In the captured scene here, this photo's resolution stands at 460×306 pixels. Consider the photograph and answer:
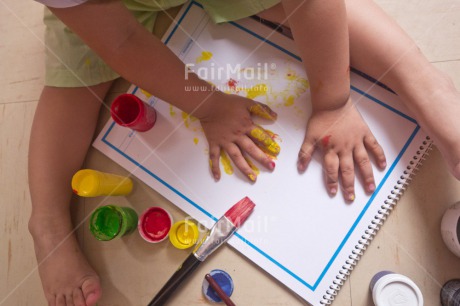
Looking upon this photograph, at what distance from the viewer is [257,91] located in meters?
0.72

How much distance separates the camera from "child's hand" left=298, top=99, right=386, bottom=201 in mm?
649

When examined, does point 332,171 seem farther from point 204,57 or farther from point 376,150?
point 204,57

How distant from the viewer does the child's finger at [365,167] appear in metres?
0.64

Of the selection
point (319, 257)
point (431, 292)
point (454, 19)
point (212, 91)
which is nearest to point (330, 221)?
point (319, 257)

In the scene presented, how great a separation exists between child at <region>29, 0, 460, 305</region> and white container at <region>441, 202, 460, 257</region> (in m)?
0.06

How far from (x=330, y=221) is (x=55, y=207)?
491 mm

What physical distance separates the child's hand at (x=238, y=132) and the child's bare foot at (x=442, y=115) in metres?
0.24

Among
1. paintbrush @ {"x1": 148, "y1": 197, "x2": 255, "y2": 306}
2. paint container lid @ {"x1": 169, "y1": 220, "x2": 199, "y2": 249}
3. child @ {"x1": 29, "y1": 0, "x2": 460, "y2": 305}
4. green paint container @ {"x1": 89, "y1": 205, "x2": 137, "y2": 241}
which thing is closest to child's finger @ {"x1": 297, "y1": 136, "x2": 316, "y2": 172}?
child @ {"x1": 29, "y1": 0, "x2": 460, "y2": 305}

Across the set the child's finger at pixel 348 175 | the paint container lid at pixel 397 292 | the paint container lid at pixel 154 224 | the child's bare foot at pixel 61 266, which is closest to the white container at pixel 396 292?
the paint container lid at pixel 397 292

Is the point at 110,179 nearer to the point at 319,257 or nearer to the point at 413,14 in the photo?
the point at 319,257

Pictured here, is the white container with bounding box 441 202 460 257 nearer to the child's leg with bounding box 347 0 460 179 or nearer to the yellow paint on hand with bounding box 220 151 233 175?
the child's leg with bounding box 347 0 460 179

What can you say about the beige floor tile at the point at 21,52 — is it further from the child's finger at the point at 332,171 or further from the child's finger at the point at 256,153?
the child's finger at the point at 332,171

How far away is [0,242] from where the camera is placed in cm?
76

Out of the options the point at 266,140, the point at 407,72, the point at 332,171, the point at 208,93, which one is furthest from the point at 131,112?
the point at 407,72
